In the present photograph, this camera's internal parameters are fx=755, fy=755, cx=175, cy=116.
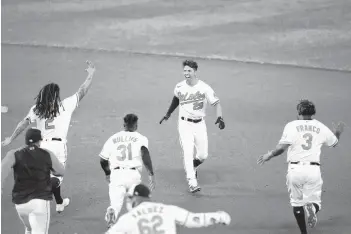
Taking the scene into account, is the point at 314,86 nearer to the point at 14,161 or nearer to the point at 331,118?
the point at 331,118

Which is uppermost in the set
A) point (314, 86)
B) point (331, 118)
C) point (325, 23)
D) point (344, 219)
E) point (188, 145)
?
point (325, 23)

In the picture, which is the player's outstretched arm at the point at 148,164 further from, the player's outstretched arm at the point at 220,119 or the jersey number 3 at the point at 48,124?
the player's outstretched arm at the point at 220,119

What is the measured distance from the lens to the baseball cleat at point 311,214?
750 cm

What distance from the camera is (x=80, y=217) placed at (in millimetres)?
8055

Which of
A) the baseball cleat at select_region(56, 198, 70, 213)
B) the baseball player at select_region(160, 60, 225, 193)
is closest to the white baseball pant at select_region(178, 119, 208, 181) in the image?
the baseball player at select_region(160, 60, 225, 193)

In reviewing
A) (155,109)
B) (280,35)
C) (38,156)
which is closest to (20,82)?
(155,109)

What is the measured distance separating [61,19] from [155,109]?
Answer: 3210 millimetres

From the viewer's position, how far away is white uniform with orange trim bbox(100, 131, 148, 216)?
23.7 ft

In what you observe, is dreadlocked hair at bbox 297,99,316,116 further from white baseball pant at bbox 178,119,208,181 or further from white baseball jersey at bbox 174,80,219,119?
white baseball pant at bbox 178,119,208,181

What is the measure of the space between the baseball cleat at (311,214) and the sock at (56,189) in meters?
2.57

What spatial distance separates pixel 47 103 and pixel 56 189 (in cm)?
94

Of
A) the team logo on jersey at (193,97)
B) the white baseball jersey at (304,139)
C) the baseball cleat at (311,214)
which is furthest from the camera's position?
the team logo on jersey at (193,97)

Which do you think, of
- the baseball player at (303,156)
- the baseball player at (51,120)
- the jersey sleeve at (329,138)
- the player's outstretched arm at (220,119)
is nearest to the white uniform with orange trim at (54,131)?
A: the baseball player at (51,120)

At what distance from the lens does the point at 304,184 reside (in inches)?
291
